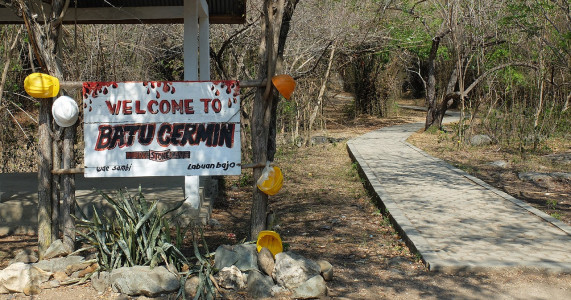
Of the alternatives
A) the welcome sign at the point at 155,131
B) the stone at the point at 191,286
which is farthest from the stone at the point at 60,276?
the stone at the point at 191,286

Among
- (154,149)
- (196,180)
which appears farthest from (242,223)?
(154,149)

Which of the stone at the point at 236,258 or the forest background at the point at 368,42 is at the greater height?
the forest background at the point at 368,42

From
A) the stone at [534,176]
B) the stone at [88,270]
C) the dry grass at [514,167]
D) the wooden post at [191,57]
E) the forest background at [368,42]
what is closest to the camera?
the stone at [88,270]

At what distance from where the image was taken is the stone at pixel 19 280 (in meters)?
4.86

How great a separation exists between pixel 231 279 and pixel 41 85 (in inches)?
93.9

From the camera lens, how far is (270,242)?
540 centimetres

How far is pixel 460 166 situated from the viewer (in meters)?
12.8

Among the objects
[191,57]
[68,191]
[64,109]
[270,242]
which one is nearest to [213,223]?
[191,57]

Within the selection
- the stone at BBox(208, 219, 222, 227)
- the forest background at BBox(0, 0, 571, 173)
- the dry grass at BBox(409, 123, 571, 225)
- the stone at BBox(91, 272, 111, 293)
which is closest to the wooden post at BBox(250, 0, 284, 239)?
the stone at BBox(91, 272, 111, 293)

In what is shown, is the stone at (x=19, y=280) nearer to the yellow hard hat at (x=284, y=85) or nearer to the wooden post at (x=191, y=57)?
the yellow hard hat at (x=284, y=85)

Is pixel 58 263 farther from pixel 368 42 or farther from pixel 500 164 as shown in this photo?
pixel 368 42

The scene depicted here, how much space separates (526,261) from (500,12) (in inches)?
461

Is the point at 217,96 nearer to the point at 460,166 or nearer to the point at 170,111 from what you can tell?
the point at 170,111

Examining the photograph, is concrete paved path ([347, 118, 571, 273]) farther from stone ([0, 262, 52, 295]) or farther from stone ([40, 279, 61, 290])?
stone ([0, 262, 52, 295])
